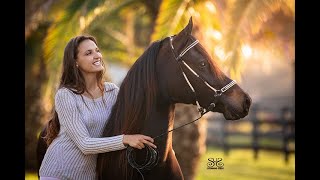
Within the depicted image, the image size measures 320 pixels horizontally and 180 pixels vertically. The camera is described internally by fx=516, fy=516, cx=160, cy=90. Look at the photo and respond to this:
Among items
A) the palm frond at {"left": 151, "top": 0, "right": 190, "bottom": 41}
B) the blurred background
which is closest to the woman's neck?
the blurred background

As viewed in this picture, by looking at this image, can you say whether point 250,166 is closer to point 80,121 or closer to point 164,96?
point 164,96

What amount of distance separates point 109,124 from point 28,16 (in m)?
3.59

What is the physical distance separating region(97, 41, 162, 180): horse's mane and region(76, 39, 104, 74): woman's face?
0.23m

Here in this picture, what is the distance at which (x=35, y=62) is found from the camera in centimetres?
822

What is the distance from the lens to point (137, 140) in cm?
287

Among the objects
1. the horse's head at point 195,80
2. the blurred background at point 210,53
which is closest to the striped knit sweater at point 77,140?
the horse's head at point 195,80

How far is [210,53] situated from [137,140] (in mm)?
902

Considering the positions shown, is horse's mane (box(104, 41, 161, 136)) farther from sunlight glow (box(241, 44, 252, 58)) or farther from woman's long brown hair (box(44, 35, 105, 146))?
sunlight glow (box(241, 44, 252, 58))

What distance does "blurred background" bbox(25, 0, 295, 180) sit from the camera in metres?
4.96

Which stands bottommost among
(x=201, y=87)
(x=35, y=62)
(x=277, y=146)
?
(x=277, y=146)

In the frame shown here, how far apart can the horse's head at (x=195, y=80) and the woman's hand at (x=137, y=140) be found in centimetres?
28

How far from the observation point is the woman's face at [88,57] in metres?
3.07
